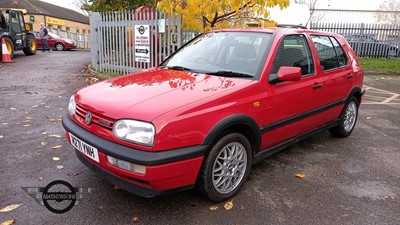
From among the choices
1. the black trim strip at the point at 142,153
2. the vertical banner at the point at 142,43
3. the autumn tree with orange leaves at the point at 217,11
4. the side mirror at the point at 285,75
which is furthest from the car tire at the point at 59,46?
the side mirror at the point at 285,75

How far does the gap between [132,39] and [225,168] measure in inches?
294

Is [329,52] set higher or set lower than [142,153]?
higher

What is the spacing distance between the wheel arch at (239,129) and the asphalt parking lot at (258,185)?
0.53 metres

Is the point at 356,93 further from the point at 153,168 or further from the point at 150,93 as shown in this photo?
the point at 153,168

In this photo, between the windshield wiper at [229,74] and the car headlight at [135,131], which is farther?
the windshield wiper at [229,74]

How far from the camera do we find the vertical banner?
29.7ft

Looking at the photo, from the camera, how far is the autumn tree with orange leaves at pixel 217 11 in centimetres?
648

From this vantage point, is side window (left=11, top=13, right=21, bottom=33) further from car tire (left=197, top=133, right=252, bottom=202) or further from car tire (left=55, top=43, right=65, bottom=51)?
car tire (left=197, top=133, right=252, bottom=202)

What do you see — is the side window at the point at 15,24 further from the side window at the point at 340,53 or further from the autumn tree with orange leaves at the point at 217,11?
the side window at the point at 340,53

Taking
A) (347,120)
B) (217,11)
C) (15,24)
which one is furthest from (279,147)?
(15,24)

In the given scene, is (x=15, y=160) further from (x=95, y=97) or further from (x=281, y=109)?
(x=281, y=109)

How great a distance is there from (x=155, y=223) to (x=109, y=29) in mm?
8610

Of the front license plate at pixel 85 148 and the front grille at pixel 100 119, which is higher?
the front grille at pixel 100 119

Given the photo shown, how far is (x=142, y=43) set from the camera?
9.23 meters
